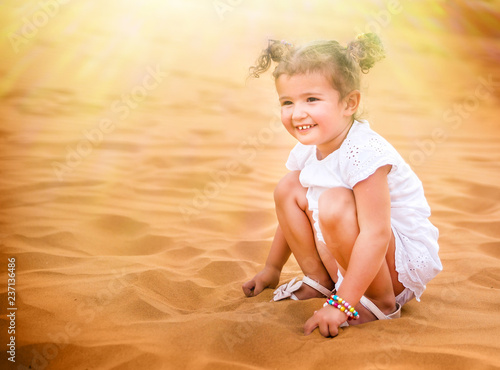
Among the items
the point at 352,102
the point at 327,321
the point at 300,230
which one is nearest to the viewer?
the point at 327,321

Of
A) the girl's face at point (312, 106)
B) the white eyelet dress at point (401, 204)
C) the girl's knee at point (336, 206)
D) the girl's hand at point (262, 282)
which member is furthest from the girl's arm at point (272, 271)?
the girl's face at point (312, 106)

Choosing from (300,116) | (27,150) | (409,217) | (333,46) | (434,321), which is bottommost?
(27,150)

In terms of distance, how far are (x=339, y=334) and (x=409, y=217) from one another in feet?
1.84

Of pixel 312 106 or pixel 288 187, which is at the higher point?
pixel 312 106

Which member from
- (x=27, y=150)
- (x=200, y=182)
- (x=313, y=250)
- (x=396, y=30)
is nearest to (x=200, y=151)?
(x=200, y=182)

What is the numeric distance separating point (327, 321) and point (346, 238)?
1.01 ft

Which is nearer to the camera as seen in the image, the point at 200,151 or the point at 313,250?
the point at 313,250

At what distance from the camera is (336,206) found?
2004 mm

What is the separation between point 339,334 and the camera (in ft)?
6.35

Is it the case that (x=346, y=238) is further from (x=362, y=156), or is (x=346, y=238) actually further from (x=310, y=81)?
(x=310, y=81)

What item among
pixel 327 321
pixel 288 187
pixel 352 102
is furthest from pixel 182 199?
pixel 327 321

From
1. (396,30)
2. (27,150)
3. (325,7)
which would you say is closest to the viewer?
(27,150)

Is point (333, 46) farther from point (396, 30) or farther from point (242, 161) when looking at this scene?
point (396, 30)

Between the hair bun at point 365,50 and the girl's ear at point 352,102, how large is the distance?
12 cm
